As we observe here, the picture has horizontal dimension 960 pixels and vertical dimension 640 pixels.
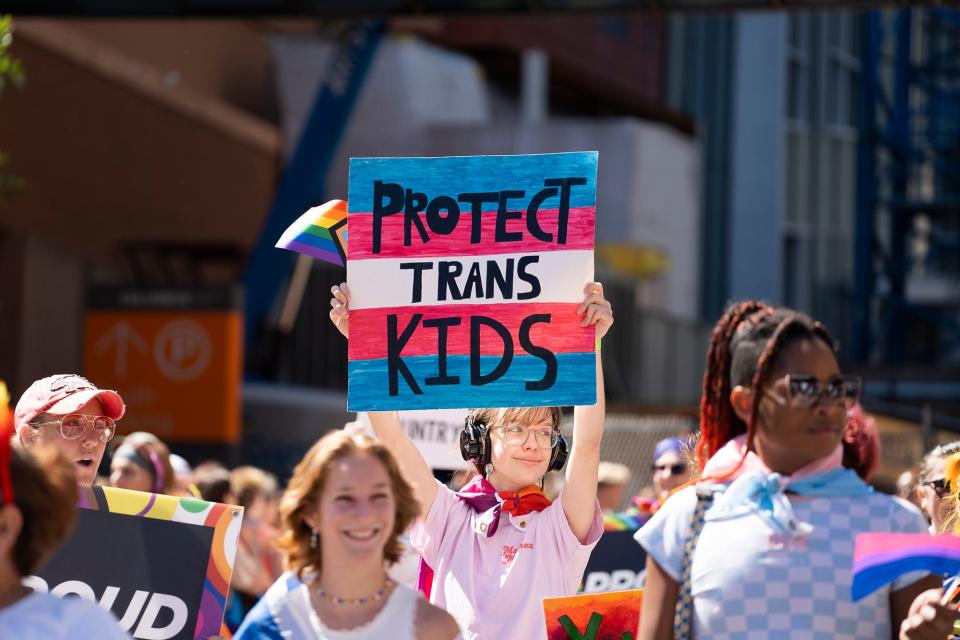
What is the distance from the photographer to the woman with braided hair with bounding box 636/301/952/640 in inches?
132

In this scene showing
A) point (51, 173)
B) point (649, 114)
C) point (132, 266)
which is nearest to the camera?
point (51, 173)

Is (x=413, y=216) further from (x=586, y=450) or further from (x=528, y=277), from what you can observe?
(x=586, y=450)

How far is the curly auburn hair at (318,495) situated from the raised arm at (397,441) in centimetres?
110

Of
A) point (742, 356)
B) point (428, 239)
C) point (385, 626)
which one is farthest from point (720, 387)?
point (428, 239)

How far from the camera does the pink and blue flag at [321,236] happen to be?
556cm

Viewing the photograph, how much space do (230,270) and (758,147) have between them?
556 inches

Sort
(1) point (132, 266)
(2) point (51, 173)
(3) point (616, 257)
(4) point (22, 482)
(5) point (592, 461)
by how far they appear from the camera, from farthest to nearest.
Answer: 1. (3) point (616, 257)
2. (1) point (132, 266)
3. (2) point (51, 173)
4. (5) point (592, 461)
5. (4) point (22, 482)

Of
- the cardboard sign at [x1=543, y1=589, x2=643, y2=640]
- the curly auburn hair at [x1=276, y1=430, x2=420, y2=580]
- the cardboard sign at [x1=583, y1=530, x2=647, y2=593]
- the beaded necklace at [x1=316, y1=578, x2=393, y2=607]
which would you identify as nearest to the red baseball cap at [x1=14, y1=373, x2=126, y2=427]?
the cardboard sign at [x1=543, y1=589, x2=643, y2=640]

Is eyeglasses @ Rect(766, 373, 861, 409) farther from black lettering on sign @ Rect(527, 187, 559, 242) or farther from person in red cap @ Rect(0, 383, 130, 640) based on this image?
black lettering on sign @ Rect(527, 187, 559, 242)

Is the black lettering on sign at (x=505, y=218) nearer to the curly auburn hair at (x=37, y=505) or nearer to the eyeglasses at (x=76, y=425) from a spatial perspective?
the eyeglasses at (x=76, y=425)

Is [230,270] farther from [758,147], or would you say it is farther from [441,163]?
[441,163]

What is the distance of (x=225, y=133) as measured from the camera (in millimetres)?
26266

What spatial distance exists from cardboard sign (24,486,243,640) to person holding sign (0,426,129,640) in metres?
1.41

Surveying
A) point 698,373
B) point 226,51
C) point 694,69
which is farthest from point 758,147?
point 226,51
